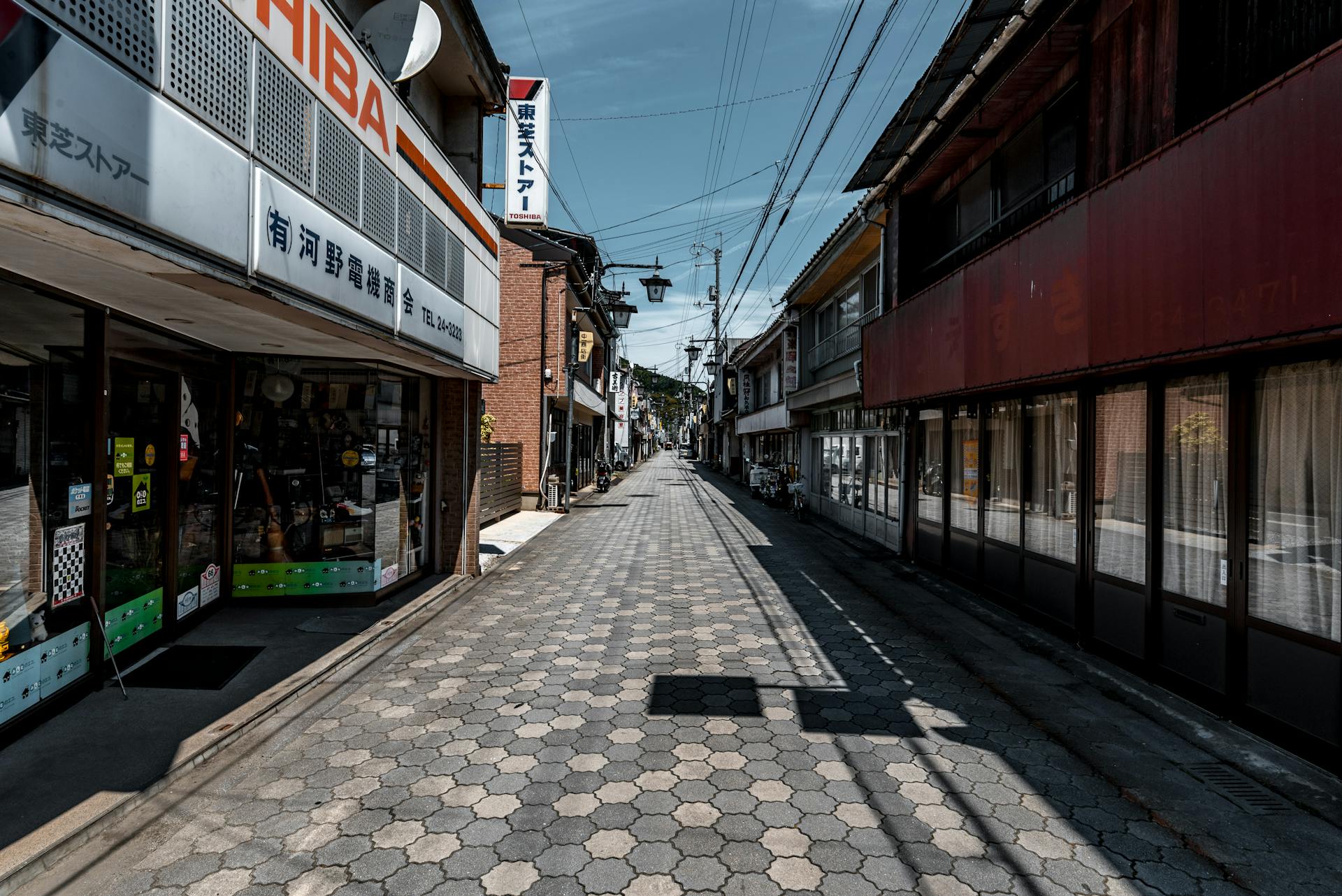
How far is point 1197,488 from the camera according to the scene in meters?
5.62

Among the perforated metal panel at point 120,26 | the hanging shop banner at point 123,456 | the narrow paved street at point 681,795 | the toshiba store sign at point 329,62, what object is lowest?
the narrow paved street at point 681,795

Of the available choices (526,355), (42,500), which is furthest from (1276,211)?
(526,355)

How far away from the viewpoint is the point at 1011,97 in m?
8.38

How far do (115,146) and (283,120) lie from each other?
1714mm

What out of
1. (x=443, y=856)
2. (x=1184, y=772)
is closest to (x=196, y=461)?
(x=443, y=856)

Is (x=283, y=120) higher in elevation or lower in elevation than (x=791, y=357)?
lower

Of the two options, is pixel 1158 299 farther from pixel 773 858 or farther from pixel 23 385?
pixel 23 385

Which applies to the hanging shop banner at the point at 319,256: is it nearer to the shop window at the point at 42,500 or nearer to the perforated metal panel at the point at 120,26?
the perforated metal panel at the point at 120,26

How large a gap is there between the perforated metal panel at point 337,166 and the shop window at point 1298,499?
7.04m

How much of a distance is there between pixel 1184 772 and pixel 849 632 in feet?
11.5

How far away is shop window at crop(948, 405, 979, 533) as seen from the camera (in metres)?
9.88

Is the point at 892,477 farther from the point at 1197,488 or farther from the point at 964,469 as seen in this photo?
the point at 1197,488

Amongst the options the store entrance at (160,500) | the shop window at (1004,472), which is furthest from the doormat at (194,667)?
the shop window at (1004,472)

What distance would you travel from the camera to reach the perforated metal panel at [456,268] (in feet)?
27.3
